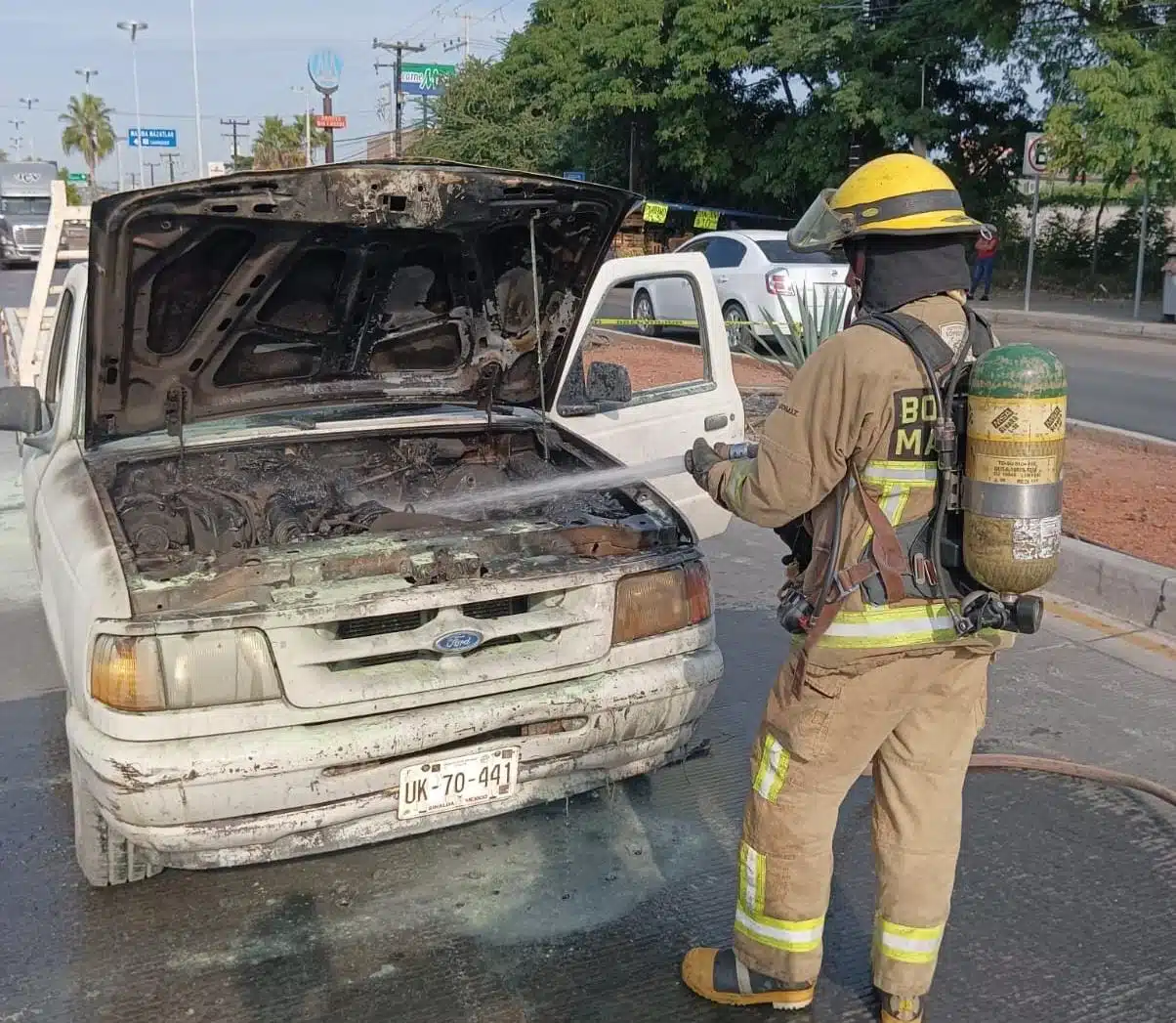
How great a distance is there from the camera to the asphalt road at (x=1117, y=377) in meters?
10.5

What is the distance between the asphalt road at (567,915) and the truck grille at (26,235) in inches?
1289

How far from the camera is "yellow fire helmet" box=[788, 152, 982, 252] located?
8.38ft

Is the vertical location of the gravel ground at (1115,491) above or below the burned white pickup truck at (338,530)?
below

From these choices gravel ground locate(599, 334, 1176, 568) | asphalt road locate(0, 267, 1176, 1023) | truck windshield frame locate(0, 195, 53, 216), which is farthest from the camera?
truck windshield frame locate(0, 195, 53, 216)

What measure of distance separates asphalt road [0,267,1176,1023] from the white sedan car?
9.50 metres

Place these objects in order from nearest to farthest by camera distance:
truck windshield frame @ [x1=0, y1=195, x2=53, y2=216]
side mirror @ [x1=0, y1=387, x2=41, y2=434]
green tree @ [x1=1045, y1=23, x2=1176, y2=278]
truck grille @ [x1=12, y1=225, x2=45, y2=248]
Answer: side mirror @ [x1=0, y1=387, x2=41, y2=434]
green tree @ [x1=1045, y1=23, x2=1176, y2=278]
truck grille @ [x1=12, y1=225, x2=45, y2=248]
truck windshield frame @ [x1=0, y1=195, x2=53, y2=216]

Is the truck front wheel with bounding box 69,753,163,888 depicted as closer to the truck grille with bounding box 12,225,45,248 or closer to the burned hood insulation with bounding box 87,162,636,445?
the burned hood insulation with bounding box 87,162,636,445

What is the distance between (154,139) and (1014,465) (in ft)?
209

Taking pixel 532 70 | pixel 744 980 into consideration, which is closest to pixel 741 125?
pixel 532 70

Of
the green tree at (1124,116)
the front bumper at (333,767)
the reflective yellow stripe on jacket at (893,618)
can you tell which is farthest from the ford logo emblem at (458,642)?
the green tree at (1124,116)

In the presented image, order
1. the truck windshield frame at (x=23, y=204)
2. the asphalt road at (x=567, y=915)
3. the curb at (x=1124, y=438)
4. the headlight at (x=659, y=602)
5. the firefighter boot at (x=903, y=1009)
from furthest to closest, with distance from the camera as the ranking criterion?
the truck windshield frame at (x=23, y=204) → the curb at (x=1124, y=438) → the headlight at (x=659, y=602) → the asphalt road at (x=567, y=915) → the firefighter boot at (x=903, y=1009)

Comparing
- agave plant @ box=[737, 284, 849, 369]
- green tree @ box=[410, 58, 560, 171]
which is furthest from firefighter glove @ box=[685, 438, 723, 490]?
green tree @ box=[410, 58, 560, 171]

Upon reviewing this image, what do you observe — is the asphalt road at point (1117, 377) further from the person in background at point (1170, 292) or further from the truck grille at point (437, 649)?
the truck grille at point (437, 649)

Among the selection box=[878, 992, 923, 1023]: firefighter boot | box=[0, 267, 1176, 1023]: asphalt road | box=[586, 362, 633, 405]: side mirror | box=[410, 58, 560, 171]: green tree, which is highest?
box=[410, 58, 560, 171]: green tree
